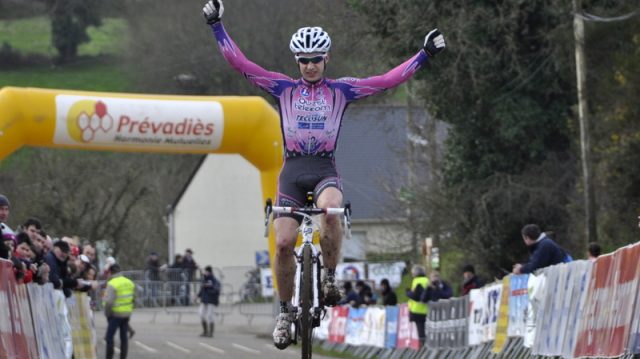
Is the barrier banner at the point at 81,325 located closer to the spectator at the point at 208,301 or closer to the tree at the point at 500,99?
the spectator at the point at 208,301

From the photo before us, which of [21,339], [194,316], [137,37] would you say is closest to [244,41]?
[137,37]

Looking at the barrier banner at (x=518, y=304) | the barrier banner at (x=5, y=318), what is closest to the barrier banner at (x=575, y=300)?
the barrier banner at (x=518, y=304)

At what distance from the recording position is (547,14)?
3331cm

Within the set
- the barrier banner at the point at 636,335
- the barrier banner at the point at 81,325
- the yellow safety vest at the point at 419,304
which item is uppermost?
the yellow safety vest at the point at 419,304

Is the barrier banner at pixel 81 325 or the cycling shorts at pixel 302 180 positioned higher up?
the cycling shorts at pixel 302 180

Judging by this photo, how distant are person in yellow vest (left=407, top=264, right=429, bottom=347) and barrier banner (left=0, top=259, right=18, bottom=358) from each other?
10.4 metres

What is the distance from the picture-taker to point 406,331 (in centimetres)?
2539

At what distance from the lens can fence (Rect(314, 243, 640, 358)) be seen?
1381cm

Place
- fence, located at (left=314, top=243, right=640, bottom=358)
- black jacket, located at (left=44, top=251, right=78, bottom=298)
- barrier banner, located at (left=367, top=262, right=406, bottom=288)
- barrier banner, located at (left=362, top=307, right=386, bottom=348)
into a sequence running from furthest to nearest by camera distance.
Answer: barrier banner, located at (left=367, top=262, right=406, bottom=288) < barrier banner, located at (left=362, top=307, right=386, bottom=348) < black jacket, located at (left=44, top=251, right=78, bottom=298) < fence, located at (left=314, top=243, right=640, bottom=358)

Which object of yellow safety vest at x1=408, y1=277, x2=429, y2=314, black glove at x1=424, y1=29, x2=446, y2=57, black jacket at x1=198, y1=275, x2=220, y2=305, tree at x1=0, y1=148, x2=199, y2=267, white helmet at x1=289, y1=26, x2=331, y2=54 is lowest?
yellow safety vest at x1=408, y1=277, x2=429, y2=314

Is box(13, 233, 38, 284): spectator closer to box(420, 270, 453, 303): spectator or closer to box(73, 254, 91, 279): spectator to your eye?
box(73, 254, 91, 279): spectator

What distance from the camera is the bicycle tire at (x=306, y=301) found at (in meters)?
11.8

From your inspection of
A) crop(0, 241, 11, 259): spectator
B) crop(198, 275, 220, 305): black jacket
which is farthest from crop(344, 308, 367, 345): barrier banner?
crop(0, 241, 11, 259): spectator

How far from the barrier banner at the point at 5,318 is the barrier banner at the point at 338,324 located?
15633 mm
